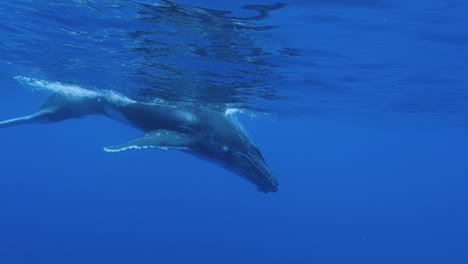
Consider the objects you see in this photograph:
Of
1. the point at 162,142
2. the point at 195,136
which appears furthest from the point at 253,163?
the point at 162,142

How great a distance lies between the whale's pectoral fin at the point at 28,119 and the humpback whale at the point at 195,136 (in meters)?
0.02

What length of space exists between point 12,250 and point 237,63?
123ft

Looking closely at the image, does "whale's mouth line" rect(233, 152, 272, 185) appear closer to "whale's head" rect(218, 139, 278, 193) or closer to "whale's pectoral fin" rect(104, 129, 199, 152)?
"whale's head" rect(218, 139, 278, 193)

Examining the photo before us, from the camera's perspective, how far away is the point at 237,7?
9.03 metres

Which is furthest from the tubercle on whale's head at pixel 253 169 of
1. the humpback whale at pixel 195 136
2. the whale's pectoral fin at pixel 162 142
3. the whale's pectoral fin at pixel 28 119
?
the whale's pectoral fin at pixel 28 119

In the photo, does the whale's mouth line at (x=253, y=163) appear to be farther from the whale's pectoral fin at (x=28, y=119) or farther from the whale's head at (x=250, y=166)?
the whale's pectoral fin at (x=28, y=119)

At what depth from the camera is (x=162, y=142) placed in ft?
24.3

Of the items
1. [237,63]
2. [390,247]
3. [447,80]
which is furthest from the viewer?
[390,247]

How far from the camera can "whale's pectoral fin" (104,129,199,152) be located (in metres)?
7.14

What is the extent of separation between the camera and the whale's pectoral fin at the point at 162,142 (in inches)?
281

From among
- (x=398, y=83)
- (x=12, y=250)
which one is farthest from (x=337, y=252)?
(x=398, y=83)

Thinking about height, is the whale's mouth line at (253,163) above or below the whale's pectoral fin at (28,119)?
below

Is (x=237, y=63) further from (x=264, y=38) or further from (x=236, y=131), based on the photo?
(x=236, y=131)

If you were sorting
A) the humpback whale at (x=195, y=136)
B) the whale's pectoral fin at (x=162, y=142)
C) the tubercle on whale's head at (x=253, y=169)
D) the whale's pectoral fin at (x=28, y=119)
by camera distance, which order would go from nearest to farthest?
the whale's pectoral fin at (x=162, y=142)
the humpback whale at (x=195, y=136)
the tubercle on whale's head at (x=253, y=169)
the whale's pectoral fin at (x=28, y=119)
